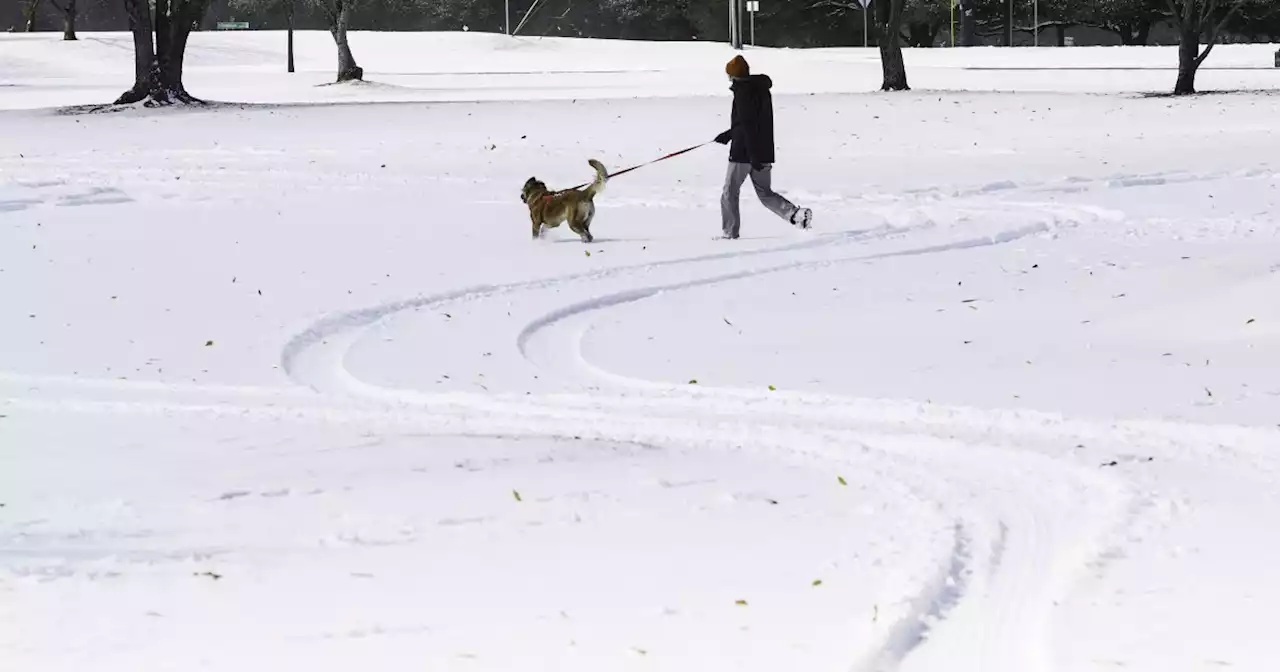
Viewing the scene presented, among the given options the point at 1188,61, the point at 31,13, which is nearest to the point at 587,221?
the point at 1188,61

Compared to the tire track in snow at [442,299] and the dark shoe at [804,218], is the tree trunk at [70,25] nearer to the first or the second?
the dark shoe at [804,218]

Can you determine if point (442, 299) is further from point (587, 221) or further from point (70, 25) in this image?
point (70, 25)

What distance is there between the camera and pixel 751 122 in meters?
15.0

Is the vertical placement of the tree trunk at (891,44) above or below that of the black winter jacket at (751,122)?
above

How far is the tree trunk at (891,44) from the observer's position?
135 ft

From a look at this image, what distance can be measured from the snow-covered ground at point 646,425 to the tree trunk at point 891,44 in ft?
65.7

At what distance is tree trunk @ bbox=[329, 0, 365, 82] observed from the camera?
49250 mm

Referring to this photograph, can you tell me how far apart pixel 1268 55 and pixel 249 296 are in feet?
170

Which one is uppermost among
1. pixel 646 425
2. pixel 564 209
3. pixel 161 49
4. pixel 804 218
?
pixel 161 49

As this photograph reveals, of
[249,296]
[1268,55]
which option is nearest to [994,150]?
[249,296]

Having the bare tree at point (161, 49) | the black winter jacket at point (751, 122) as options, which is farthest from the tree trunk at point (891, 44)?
the black winter jacket at point (751, 122)

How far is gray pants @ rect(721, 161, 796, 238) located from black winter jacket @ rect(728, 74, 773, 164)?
0.35ft

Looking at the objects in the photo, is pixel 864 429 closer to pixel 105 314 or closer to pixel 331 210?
pixel 105 314

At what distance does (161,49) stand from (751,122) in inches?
977
